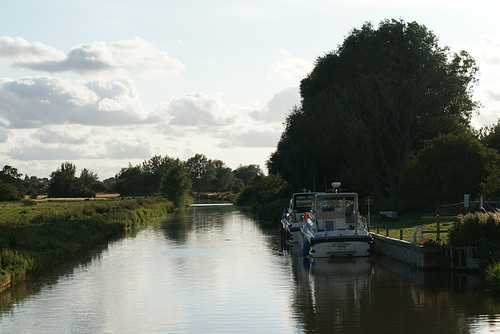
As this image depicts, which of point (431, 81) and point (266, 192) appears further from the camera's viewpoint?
point (266, 192)

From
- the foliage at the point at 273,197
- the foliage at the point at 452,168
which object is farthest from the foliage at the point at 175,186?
the foliage at the point at 452,168

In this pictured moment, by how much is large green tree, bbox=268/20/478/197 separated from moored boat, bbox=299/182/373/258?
18.9 metres

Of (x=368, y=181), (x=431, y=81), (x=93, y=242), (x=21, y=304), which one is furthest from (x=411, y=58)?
(x=21, y=304)

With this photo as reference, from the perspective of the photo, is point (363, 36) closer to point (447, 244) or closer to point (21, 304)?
point (447, 244)

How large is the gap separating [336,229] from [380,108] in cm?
2494

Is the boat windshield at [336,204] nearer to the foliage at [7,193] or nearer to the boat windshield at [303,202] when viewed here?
the boat windshield at [303,202]

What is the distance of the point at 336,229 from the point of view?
33875mm

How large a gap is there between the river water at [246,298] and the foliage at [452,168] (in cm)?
1421

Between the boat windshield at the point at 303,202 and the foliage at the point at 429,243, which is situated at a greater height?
the boat windshield at the point at 303,202

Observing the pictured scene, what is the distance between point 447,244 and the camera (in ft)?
85.8

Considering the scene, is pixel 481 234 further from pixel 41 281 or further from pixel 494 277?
pixel 41 281

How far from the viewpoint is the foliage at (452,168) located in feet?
144

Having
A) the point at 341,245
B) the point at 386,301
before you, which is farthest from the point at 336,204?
the point at 386,301

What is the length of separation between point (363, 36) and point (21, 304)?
152 feet
